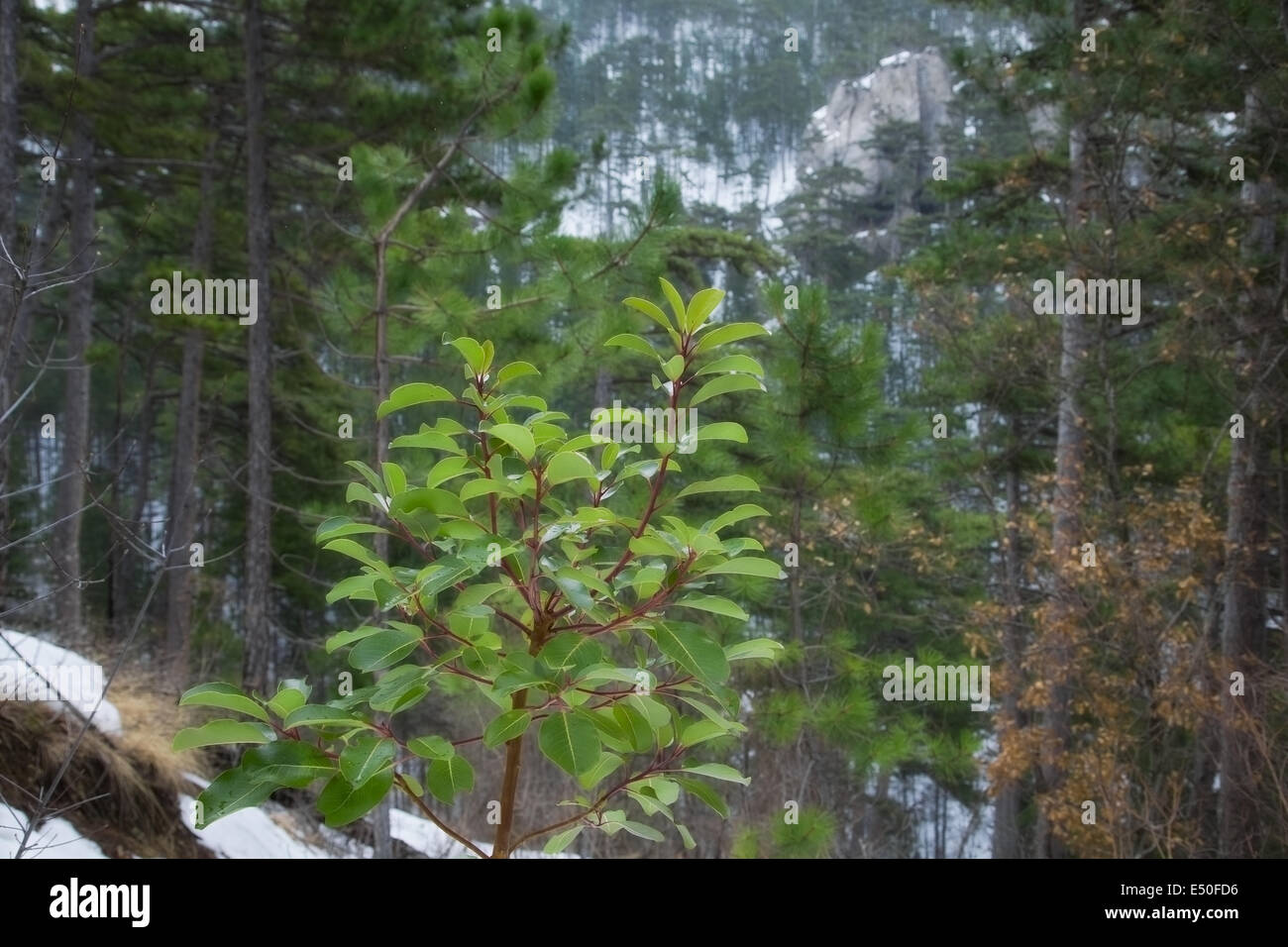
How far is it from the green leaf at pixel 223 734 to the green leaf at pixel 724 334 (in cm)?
53

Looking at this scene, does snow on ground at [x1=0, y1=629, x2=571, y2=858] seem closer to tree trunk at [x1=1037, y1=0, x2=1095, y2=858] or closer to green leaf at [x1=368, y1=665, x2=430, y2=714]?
green leaf at [x1=368, y1=665, x2=430, y2=714]

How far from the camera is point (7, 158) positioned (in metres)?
5.74

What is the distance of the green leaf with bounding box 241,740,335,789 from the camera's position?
0.83 metres

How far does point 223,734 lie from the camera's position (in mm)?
829

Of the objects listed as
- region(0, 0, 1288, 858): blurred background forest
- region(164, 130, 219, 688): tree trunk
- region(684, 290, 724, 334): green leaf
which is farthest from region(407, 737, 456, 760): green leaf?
region(164, 130, 219, 688): tree trunk

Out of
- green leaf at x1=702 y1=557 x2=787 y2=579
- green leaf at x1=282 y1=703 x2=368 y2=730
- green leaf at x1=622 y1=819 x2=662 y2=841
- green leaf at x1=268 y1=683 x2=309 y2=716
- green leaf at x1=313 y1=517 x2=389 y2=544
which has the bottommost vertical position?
green leaf at x1=622 y1=819 x2=662 y2=841

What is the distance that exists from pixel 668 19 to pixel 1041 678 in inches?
756

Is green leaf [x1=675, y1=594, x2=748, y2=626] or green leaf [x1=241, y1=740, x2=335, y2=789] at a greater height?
green leaf [x1=675, y1=594, x2=748, y2=626]

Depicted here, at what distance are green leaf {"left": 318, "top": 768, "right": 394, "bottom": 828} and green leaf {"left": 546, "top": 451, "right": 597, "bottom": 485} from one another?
0.97ft

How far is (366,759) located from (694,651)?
Result: 29 centimetres

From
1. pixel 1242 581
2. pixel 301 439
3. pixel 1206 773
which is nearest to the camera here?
pixel 1242 581

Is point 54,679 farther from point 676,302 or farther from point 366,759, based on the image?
point 676,302

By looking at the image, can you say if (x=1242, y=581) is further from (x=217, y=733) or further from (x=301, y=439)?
(x=301, y=439)

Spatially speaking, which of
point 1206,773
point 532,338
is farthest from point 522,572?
point 1206,773
